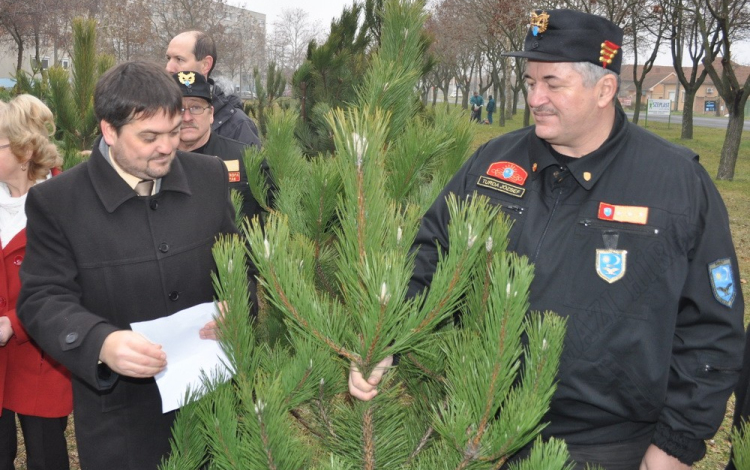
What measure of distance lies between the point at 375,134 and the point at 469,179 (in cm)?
101

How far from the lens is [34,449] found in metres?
2.86

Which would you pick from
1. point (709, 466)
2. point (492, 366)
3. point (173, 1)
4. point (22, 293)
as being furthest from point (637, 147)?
point (173, 1)

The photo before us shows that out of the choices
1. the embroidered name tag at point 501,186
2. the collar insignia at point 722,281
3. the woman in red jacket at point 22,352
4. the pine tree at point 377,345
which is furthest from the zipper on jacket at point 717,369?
the woman in red jacket at point 22,352

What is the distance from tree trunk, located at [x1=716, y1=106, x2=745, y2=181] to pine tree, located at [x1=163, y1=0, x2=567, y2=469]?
47.5 feet

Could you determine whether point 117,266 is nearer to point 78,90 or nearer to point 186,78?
point 186,78

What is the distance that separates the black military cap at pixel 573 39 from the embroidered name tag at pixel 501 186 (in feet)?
1.27

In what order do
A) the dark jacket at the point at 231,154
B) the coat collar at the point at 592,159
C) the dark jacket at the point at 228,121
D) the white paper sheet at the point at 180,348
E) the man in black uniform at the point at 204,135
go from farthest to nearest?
the dark jacket at the point at 228,121 < the dark jacket at the point at 231,154 < the man in black uniform at the point at 204,135 < the coat collar at the point at 592,159 < the white paper sheet at the point at 180,348

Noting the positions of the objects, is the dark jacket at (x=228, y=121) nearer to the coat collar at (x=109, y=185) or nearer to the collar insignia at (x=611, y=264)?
the coat collar at (x=109, y=185)

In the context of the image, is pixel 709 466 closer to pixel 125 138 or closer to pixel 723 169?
pixel 125 138

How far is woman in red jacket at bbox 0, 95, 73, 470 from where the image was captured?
9.03 ft

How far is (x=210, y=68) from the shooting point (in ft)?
14.1

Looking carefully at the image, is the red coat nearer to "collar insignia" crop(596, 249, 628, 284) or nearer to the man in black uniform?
the man in black uniform

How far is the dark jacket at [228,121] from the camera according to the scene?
428 cm

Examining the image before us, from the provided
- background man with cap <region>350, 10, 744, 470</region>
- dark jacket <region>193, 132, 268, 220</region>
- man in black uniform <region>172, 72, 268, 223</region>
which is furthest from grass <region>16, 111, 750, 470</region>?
dark jacket <region>193, 132, 268, 220</region>
